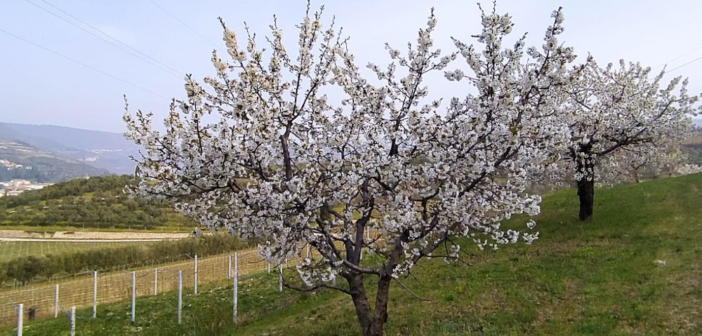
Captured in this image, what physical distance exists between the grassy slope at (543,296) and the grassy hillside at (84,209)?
70.0 meters

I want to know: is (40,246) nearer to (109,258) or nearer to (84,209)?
(84,209)

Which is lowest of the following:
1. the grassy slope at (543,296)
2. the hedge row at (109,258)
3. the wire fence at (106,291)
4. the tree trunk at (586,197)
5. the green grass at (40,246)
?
the green grass at (40,246)

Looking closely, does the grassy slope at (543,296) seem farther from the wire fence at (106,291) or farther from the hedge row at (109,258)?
the hedge row at (109,258)

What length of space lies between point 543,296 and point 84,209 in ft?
313

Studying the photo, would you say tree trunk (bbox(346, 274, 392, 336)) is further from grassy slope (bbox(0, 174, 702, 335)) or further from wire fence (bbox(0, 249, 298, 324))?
wire fence (bbox(0, 249, 298, 324))

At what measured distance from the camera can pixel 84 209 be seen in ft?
289

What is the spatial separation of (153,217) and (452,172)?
89.2 meters

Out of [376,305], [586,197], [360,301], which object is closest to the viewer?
[376,305]

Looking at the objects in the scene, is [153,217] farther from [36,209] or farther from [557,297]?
[557,297]

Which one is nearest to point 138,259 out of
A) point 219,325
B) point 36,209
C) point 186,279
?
point 186,279

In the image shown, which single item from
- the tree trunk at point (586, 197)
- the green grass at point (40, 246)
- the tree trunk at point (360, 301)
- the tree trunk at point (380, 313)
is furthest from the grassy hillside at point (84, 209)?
the tree trunk at point (380, 313)

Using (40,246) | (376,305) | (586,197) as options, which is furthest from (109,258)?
(376,305)

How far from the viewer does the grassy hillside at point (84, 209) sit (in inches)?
3342

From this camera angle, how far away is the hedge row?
1964 inches
